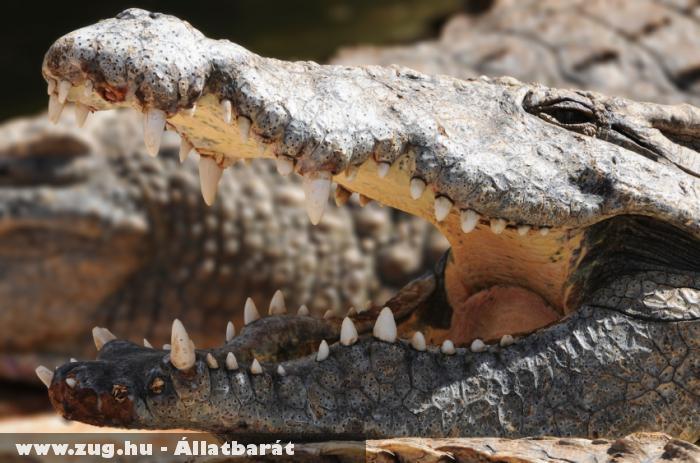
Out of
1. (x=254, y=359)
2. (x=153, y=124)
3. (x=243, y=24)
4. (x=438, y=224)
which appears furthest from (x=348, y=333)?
(x=243, y=24)

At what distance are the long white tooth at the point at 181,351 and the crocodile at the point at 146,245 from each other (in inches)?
127

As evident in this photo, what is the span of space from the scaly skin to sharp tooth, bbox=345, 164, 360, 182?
363cm

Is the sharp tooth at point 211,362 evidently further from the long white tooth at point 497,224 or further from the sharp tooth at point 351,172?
the long white tooth at point 497,224

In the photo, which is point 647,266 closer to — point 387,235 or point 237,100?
point 237,100

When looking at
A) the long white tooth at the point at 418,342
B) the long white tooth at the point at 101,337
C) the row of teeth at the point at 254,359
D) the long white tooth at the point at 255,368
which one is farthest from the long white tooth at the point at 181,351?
the long white tooth at the point at 418,342

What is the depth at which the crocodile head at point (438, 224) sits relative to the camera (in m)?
2.36

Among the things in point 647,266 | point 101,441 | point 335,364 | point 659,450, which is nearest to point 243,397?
point 335,364

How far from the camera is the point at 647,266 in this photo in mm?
2723

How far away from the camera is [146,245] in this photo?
564cm

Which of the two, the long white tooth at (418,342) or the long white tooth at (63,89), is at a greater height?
the long white tooth at (63,89)

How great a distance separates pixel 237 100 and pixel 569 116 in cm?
90

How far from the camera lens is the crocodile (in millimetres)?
5480

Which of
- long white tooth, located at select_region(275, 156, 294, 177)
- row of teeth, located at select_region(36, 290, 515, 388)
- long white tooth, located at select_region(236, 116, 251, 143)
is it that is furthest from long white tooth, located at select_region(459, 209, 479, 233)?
long white tooth, located at select_region(236, 116, 251, 143)

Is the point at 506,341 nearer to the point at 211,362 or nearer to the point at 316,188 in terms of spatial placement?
the point at 316,188
